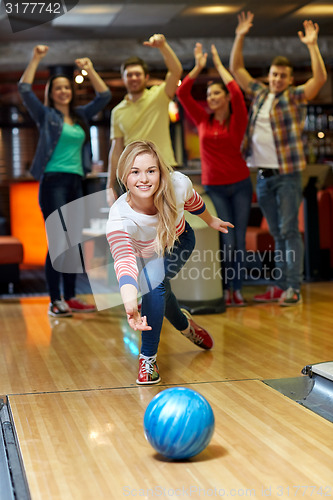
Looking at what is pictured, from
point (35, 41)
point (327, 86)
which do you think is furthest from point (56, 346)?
point (327, 86)

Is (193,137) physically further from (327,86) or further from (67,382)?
(67,382)

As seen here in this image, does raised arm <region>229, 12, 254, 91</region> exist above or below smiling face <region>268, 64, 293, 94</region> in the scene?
above

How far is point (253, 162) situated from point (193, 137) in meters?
6.76

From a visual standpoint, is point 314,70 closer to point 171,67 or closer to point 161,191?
point 171,67

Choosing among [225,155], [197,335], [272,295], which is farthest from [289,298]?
[197,335]

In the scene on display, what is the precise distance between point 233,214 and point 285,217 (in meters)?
0.34

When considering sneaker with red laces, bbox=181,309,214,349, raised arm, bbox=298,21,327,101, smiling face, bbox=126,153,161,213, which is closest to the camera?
smiling face, bbox=126,153,161,213

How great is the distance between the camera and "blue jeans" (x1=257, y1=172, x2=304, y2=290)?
14.1ft

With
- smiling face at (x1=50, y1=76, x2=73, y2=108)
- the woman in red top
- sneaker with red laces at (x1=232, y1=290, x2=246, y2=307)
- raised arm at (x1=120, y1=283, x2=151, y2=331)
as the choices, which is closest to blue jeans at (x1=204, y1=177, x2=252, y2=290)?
the woman in red top

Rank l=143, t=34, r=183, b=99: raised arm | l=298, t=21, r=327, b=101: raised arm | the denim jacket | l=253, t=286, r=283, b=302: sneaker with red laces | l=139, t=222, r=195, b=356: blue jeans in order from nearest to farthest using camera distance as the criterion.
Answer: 1. l=139, t=222, r=195, b=356: blue jeans
2. l=143, t=34, r=183, b=99: raised arm
3. the denim jacket
4. l=298, t=21, r=327, b=101: raised arm
5. l=253, t=286, r=283, b=302: sneaker with red laces

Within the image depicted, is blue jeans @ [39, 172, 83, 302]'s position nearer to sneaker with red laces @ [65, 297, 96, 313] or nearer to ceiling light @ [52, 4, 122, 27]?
sneaker with red laces @ [65, 297, 96, 313]

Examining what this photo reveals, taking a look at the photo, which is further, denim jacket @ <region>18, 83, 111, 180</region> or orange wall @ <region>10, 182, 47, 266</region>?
orange wall @ <region>10, 182, 47, 266</region>

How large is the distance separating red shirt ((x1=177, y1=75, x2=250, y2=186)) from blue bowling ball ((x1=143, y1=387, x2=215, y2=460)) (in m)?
2.55

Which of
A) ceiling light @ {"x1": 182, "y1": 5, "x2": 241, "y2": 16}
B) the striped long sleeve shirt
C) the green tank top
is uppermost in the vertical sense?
ceiling light @ {"x1": 182, "y1": 5, "x2": 241, "y2": 16}
